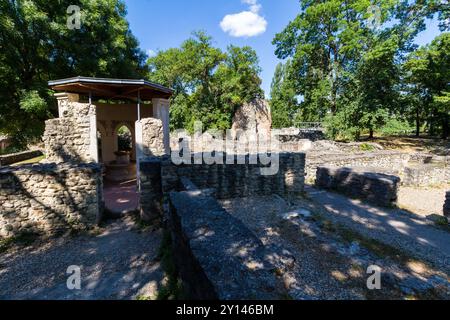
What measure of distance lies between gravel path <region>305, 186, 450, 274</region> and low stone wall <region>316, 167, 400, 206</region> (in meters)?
0.42

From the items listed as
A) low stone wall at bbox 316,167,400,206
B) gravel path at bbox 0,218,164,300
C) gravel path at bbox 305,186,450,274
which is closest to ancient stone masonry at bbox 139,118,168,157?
gravel path at bbox 0,218,164,300

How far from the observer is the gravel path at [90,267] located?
3127 millimetres

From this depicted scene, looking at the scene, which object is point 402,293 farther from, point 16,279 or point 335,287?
point 16,279

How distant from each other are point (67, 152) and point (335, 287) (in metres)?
8.66

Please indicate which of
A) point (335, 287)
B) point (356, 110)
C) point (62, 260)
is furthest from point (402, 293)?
point (356, 110)

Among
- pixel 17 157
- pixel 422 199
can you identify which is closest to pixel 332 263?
pixel 422 199

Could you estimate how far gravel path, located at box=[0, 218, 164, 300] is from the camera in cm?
313

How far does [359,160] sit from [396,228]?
7.66m

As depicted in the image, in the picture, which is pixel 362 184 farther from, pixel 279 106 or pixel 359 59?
pixel 279 106

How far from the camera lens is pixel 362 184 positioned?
752 cm

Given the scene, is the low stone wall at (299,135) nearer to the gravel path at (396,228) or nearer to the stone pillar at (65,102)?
the gravel path at (396,228)

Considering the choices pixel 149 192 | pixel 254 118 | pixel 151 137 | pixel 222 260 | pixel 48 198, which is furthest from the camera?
pixel 254 118
